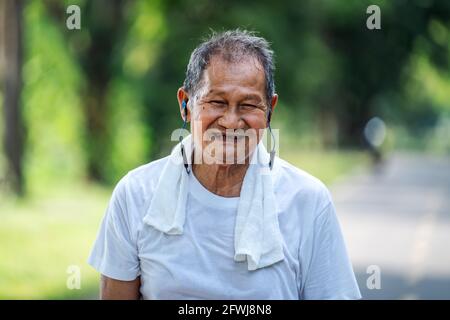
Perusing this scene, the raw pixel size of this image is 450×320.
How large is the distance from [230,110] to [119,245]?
525 millimetres

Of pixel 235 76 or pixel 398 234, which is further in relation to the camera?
pixel 398 234

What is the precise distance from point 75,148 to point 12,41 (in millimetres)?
5915

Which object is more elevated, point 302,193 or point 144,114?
point 302,193

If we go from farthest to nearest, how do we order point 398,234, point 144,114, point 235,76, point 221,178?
point 144,114 → point 398,234 → point 221,178 → point 235,76

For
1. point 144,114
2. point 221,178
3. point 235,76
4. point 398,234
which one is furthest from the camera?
point 144,114

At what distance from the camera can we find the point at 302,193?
2801mm

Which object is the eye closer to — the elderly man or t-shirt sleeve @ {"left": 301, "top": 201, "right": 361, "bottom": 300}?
the elderly man

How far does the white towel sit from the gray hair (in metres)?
0.24

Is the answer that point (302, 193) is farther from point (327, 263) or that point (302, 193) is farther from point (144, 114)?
point (144, 114)

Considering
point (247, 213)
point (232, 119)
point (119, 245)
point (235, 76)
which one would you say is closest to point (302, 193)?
point (247, 213)

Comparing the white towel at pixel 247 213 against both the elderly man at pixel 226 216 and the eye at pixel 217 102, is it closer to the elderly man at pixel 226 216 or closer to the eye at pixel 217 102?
the elderly man at pixel 226 216

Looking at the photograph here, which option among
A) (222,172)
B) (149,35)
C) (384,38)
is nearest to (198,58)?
(222,172)

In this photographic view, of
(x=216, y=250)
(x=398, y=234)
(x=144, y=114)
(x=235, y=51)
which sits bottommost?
(x=398, y=234)

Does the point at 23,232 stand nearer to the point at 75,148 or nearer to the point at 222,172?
the point at 222,172
